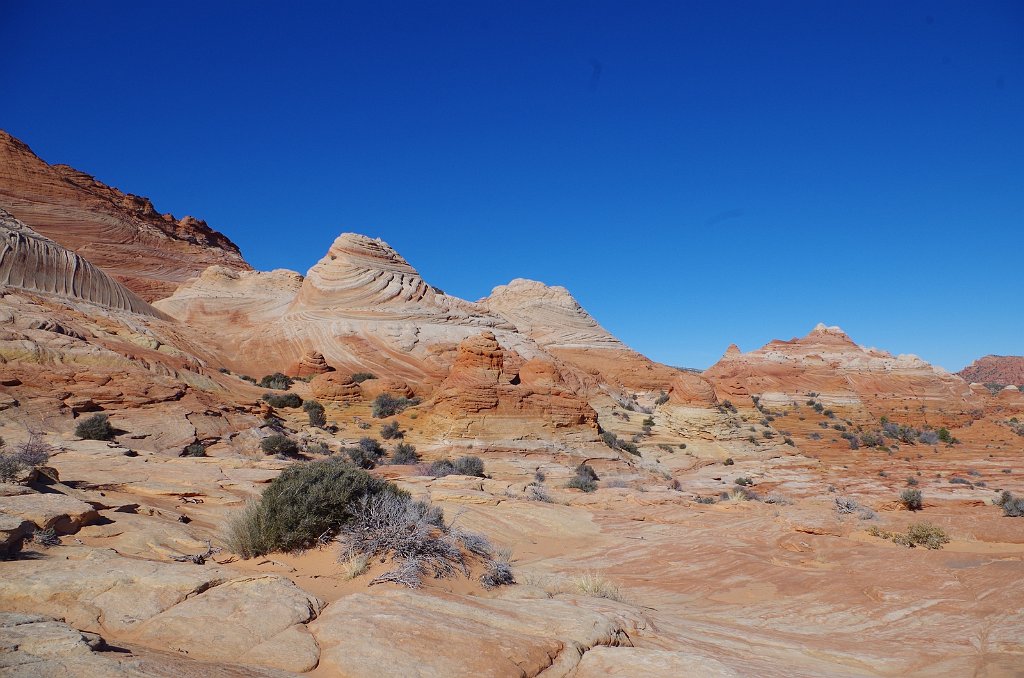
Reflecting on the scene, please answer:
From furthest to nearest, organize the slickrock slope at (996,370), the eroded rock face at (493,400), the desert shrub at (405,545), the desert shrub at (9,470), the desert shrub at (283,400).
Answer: the slickrock slope at (996,370) → the desert shrub at (283,400) → the eroded rock face at (493,400) → the desert shrub at (9,470) → the desert shrub at (405,545)

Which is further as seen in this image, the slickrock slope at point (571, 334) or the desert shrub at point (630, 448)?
the slickrock slope at point (571, 334)

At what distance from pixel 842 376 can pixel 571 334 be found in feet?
88.2

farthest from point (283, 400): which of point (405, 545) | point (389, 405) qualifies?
point (405, 545)

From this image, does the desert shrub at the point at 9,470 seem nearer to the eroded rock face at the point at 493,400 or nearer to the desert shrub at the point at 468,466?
the desert shrub at the point at 468,466

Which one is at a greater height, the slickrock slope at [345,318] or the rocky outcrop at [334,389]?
the slickrock slope at [345,318]

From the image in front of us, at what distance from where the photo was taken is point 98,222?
2761 inches

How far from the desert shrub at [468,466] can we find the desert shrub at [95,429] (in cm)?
876

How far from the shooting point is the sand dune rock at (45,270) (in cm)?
2817

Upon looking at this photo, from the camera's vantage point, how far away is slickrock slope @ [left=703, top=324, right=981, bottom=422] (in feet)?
162

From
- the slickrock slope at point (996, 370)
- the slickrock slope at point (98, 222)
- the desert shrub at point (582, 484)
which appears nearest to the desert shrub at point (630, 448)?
the desert shrub at point (582, 484)

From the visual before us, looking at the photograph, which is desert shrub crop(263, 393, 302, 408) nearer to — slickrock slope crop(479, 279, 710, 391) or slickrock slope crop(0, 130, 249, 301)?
slickrock slope crop(479, 279, 710, 391)

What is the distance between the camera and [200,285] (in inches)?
1988

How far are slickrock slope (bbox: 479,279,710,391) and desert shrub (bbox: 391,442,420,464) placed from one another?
2981cm

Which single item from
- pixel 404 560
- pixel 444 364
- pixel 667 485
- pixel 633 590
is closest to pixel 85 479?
pixel 404 560
